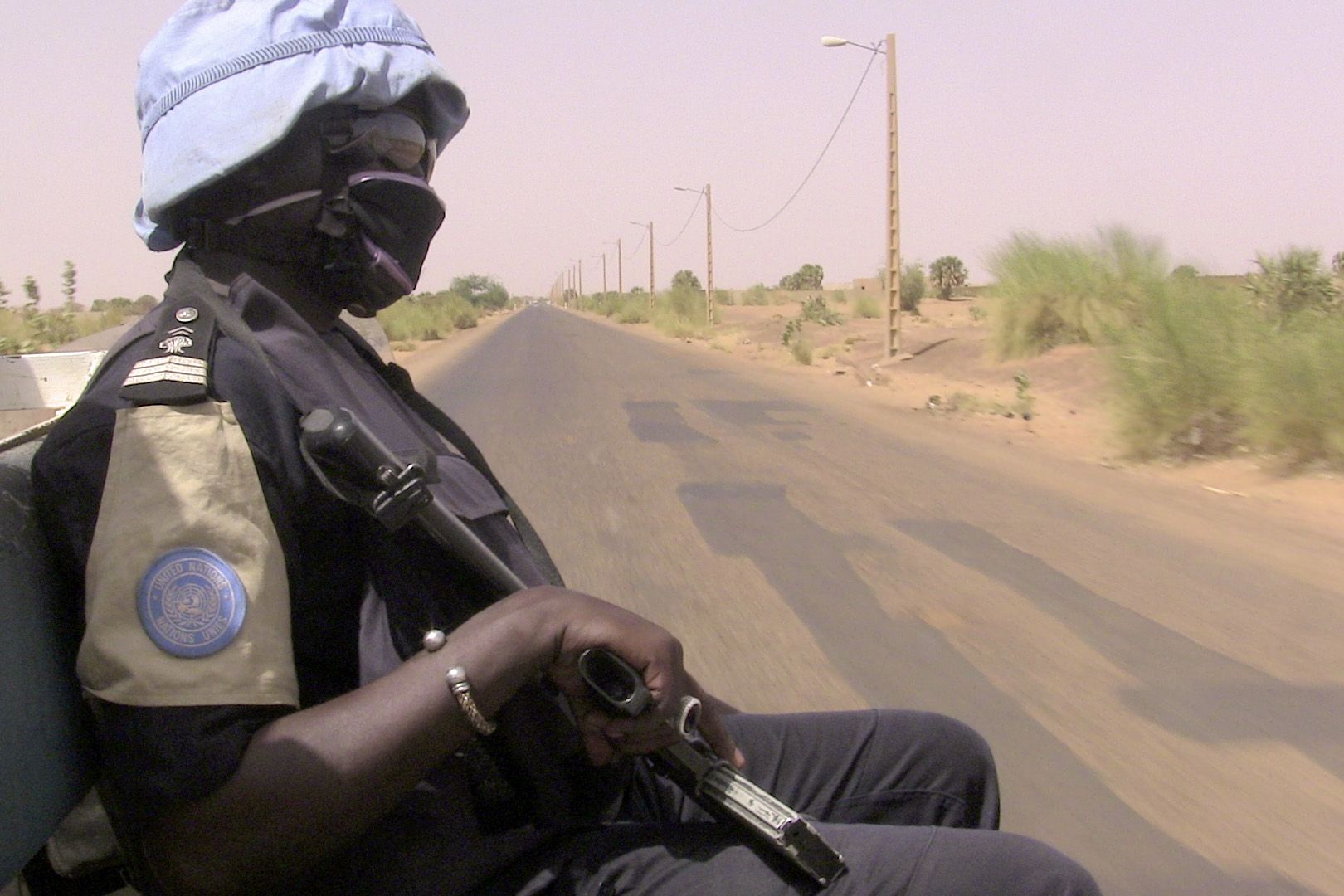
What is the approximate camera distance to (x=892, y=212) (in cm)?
2111

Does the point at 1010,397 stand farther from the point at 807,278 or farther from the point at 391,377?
the point at 807,278

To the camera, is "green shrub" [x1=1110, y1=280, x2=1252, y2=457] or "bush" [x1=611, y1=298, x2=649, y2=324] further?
"bush" [x1=611, y1=298, x2=649, y2=324]

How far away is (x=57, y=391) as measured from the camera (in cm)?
249

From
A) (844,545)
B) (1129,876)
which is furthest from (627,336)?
(1129,876)

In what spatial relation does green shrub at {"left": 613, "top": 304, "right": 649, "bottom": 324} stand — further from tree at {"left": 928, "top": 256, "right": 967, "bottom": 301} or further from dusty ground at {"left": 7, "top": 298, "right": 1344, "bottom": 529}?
dusty ground at {"left": 7, "top": 298, "right": 1344, "bottom": 529}

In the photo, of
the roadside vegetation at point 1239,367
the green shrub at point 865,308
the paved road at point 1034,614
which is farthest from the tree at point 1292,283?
the green shrub at point 865,308

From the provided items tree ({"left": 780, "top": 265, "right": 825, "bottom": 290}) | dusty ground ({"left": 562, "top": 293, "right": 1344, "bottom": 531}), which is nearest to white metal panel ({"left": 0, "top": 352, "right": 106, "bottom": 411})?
dusty ground ({"left": 562, "top": 293, "right": 1344, "bottom": 531})

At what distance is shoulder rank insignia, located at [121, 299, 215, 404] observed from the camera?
1.34 m

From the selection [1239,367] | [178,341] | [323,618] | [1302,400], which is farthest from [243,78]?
[1239,367]

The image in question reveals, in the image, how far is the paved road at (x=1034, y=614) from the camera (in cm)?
308

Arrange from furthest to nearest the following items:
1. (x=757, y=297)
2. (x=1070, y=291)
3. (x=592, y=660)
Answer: (x=757, y=297), (x=1070, y=291), (x=592, y=660)

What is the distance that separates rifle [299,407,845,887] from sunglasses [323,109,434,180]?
1.73ft

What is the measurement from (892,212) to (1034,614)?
17.1 m

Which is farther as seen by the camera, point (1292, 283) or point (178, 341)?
point (1292, 283)
